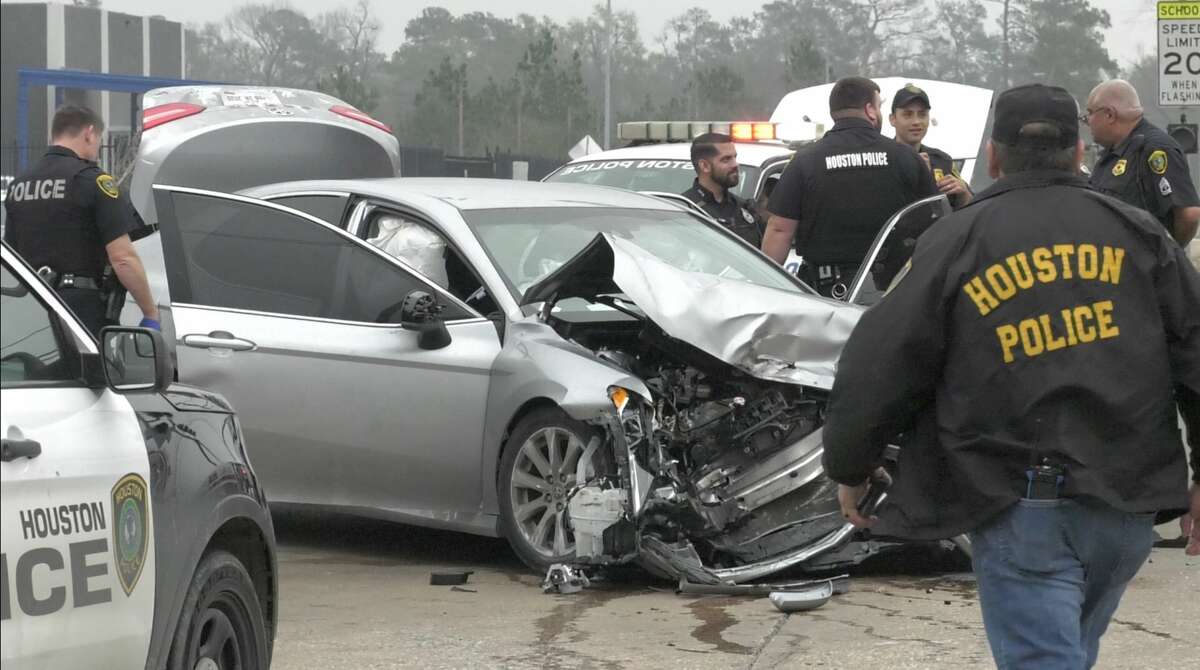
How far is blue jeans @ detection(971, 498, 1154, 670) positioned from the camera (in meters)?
3.65

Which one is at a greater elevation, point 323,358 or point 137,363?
point 137,363

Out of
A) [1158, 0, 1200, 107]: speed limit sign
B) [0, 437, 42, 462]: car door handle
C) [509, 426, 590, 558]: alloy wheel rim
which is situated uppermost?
[1158, 0, 1200, 107]: speed limit sign

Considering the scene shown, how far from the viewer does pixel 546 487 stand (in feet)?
24.4

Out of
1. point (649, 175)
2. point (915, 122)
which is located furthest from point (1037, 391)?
point (649, 175)

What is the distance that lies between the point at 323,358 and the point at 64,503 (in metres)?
4.24

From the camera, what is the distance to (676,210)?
8867 mm

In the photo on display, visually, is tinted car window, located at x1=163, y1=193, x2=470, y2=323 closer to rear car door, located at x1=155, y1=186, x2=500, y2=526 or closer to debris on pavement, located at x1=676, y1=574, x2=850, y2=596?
rear car door, located at x1=155, y1=186, x2=500, y2=526

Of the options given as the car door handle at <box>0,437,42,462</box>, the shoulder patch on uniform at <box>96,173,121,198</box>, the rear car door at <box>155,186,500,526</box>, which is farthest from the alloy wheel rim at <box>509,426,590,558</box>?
the car door handle at <box>0,437,42,462</box>

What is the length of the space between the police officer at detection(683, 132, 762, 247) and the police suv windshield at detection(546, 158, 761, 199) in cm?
140

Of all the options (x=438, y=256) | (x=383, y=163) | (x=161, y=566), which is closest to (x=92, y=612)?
(x=161, y=566)

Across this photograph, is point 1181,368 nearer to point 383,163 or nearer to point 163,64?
point 383,163

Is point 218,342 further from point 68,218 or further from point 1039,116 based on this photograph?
point 1039,116

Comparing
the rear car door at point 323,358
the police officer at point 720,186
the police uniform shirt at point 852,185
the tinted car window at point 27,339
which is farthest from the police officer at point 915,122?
the tinted car window at point 27,339

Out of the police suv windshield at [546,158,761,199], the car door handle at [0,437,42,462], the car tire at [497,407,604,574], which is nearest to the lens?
the car door handle at [0,437,42,462]
